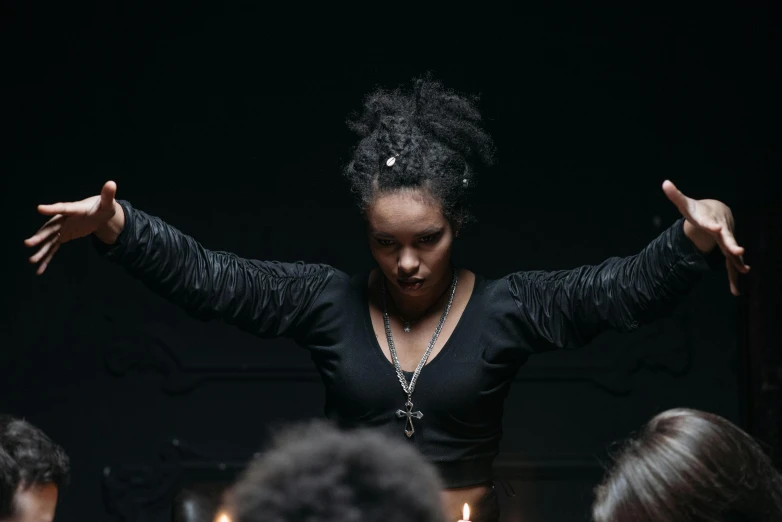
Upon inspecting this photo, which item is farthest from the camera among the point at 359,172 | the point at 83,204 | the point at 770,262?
the point at 770,262

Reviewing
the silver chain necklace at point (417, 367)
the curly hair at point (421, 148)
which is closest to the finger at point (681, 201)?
the curly hair at point (421, 148)

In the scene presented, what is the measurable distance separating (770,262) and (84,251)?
2.28m

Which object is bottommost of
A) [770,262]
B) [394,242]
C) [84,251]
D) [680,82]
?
[394,242]

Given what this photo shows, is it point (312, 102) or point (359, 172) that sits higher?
point (312, 102)

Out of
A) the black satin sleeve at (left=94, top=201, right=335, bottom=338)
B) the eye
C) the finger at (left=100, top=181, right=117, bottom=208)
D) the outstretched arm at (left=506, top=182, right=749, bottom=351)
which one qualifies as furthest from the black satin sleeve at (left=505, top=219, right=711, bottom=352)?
the finger at (left=100, top=181, right=117, bottom=208)

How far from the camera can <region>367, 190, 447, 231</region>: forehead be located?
2.49 m

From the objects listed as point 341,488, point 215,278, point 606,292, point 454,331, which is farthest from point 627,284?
point 341,488

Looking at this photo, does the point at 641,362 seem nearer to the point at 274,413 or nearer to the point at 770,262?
the point at 770,262

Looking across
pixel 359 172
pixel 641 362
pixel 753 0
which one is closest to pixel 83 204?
pixel 359 172

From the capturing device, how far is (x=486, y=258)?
3961 mm

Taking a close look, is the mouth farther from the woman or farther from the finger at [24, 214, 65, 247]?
the finger at [24, 214, 65, 247]

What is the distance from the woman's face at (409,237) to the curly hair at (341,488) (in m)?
1.26

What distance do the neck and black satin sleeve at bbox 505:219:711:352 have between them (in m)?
0.14

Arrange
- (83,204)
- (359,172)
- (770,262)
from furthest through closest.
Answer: (770,262) < (359,172) < (83,204)
